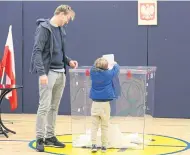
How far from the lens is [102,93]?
4758 millimetres

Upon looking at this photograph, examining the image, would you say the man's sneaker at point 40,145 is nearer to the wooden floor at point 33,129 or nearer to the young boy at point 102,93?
the wooden floor at point 33,129

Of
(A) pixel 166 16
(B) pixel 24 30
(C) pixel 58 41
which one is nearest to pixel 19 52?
(B) pixel 24 30

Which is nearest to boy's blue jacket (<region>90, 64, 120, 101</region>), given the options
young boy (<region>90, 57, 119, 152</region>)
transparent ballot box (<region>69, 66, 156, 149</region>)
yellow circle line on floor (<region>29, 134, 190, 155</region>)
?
young boy (<region>90, 57, 119, 152</region>)

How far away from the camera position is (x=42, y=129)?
4.88 meters

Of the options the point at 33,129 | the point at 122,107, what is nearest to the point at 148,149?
the point at 122,107

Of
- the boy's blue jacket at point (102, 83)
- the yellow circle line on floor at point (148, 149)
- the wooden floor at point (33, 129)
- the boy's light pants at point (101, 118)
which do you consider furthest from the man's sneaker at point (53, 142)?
the boy's blue jacket at point (102, 83)

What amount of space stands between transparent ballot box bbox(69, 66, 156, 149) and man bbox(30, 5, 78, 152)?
0.28 metres

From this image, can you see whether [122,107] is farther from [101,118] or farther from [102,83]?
[102,83]

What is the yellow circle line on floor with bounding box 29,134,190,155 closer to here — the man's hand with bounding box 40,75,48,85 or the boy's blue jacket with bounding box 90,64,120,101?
the boy's blue jacket with bounding box 90,64,120,101

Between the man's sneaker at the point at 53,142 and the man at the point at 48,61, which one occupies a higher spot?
the man at the point at 48,61

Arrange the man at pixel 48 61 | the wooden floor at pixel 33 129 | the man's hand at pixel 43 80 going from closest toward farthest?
the man's hand at pixel 43 80
the man at pixel 48 61
the wooden floor at pixel 33 129

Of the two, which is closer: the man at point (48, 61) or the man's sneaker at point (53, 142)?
the man at point (48, 61)

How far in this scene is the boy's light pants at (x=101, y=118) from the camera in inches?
188

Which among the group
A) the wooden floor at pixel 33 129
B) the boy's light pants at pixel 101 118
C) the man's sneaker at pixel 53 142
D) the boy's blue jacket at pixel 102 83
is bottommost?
the wooden floor at pixel 33 129
